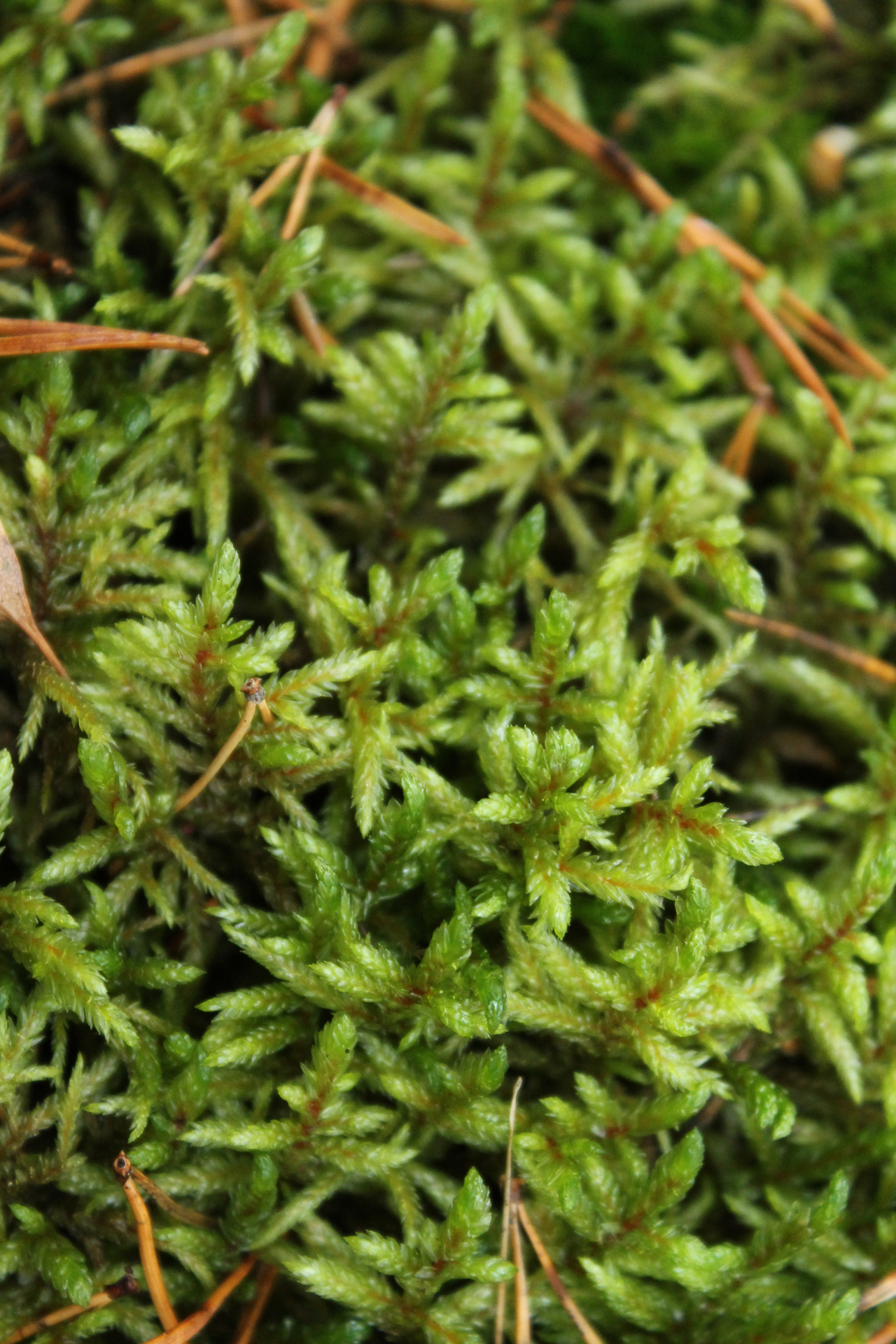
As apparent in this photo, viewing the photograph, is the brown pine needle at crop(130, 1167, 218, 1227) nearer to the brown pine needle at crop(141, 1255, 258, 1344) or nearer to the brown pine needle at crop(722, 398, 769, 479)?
the brown pine needle at crop(141, 1255, 258, 1344)

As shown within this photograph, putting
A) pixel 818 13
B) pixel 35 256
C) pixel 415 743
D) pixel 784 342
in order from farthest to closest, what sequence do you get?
pixel 818 13
pixel 784 342
pixel 35 256
pixel 415 743

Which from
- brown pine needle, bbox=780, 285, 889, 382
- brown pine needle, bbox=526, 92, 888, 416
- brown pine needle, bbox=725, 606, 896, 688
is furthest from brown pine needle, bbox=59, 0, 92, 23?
brown pine needle, bbox=725, 606, 896, 688

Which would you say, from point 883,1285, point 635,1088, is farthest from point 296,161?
point 883,1285

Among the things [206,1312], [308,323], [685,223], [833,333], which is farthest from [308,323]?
[206,1312]

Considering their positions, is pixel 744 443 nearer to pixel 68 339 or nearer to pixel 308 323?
pixel 308 323

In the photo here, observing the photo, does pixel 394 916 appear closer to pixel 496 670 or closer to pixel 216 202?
pixel 496 670

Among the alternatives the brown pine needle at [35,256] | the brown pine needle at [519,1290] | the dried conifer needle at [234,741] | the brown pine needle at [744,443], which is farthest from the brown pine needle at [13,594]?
the brown pine needle at [744,443]

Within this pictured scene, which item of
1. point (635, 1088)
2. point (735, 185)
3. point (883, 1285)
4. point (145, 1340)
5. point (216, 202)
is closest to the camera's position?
point (145, 1340)
